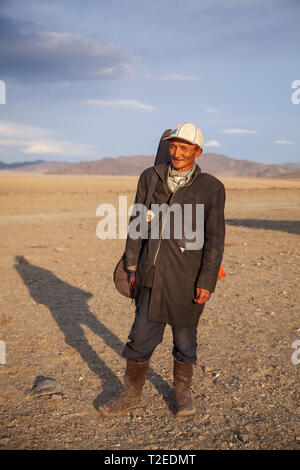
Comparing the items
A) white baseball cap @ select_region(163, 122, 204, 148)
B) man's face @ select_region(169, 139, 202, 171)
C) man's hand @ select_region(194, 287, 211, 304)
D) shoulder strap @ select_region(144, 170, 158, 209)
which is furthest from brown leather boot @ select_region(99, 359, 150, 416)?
white baseball cap @ select_region(163, 122, 204, 148)

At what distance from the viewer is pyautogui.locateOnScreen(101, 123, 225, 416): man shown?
3073mm

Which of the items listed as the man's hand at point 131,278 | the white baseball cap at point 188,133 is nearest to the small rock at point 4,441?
the man's hand at point 131,278

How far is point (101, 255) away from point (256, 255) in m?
3.30

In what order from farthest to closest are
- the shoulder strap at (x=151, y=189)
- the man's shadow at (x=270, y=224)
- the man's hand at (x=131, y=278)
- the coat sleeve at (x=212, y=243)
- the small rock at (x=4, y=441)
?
the man's shadow at (x=270, y=224), the man's hand at (x=131, y=278), the shoulder strap at (x=151, y=189), the coat sleeve at (x=212, y=243), the small rock at (x=4, y=441)

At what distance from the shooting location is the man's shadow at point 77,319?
152 inches

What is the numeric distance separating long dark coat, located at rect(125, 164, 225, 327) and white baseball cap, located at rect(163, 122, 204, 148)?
0.23 m

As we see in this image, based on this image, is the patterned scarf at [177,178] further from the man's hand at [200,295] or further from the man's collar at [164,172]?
the man's hand at [200,295]

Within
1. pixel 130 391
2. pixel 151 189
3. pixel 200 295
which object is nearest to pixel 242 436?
pixel 130 391

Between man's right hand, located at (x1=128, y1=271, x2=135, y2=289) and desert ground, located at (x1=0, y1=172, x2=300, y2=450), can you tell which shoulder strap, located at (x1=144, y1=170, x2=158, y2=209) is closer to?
man's right hand, located at (x1=128, y1=271, x2=135, y2=289)

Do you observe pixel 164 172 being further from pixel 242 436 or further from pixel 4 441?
pixel 4 441

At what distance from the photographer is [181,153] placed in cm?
308

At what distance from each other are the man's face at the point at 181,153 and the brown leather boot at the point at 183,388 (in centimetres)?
148
